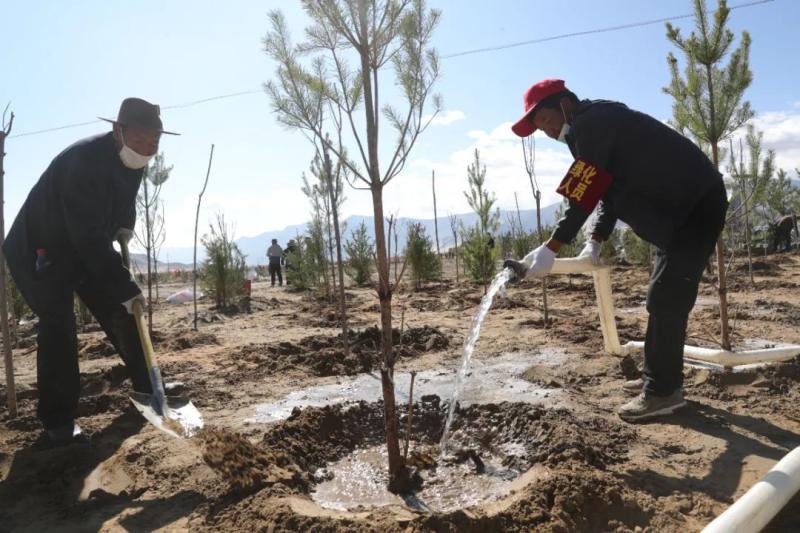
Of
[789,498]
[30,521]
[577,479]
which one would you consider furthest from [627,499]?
[30,521]

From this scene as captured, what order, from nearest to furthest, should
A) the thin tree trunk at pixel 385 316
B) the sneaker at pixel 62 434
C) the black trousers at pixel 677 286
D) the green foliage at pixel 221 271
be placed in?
the thin tree trunk at pixel 385 316 → the black trousers at pixel 677 286 → the sneaker at pixel 62 434 → the green foliage at pixel 221 271

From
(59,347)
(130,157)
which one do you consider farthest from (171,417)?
(130,157)

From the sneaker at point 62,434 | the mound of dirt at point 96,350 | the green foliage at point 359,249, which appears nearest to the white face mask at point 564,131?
the sneaker at point 62,434

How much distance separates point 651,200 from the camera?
303cm

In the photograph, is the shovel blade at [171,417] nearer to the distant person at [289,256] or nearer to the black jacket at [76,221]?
the black jacket at [76,221]

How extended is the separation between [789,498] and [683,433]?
34.0 inches

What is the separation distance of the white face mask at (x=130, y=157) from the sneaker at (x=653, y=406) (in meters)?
3.20

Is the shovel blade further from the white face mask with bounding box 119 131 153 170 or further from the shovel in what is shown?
the white face mask with bounding box 119 131 153 170

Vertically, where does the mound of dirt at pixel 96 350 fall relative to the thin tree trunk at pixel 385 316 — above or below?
below

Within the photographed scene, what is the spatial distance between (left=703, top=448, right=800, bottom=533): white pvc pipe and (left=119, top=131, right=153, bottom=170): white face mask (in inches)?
129

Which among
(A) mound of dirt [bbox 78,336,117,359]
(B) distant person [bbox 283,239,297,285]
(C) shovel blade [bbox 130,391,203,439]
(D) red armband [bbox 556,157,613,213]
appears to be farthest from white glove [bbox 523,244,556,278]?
(B) distant person [bbox 283,239,297,285]

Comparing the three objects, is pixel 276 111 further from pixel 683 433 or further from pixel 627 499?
pixel 683 433

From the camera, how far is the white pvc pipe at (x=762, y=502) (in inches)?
70.1

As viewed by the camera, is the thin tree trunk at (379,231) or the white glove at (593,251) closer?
the thin tree trunk at (379,231)
